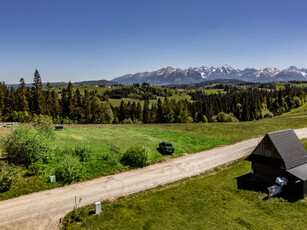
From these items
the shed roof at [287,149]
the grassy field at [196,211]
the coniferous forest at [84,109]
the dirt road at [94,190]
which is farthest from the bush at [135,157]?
the coniferous forest at [84,109]

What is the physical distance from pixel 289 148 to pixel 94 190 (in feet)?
81.1

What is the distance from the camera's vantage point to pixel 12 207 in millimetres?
19891

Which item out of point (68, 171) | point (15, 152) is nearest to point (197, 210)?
point (68, 171)

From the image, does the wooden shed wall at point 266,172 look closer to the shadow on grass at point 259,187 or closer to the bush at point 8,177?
the shadow on grass at point 259,187

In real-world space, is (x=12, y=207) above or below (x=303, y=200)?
above

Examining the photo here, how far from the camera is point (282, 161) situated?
23.2m

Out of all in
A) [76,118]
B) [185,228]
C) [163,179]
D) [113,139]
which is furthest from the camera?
[76,118]

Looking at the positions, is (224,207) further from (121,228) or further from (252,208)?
(121,228)

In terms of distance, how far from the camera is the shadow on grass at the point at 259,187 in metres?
21.4

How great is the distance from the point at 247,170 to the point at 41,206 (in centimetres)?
2728

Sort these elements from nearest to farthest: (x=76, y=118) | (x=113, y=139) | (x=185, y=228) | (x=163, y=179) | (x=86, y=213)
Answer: (x=185, y=228) < (x=86, y=213) < (x=163, y=179) < (x=113, y=139) < (x=76, y=118)

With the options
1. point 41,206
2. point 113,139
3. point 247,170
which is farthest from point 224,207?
point 113,139

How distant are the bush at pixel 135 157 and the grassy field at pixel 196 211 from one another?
26.5 ft

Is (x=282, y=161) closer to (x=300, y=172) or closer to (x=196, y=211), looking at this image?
(x=300, y=172)
